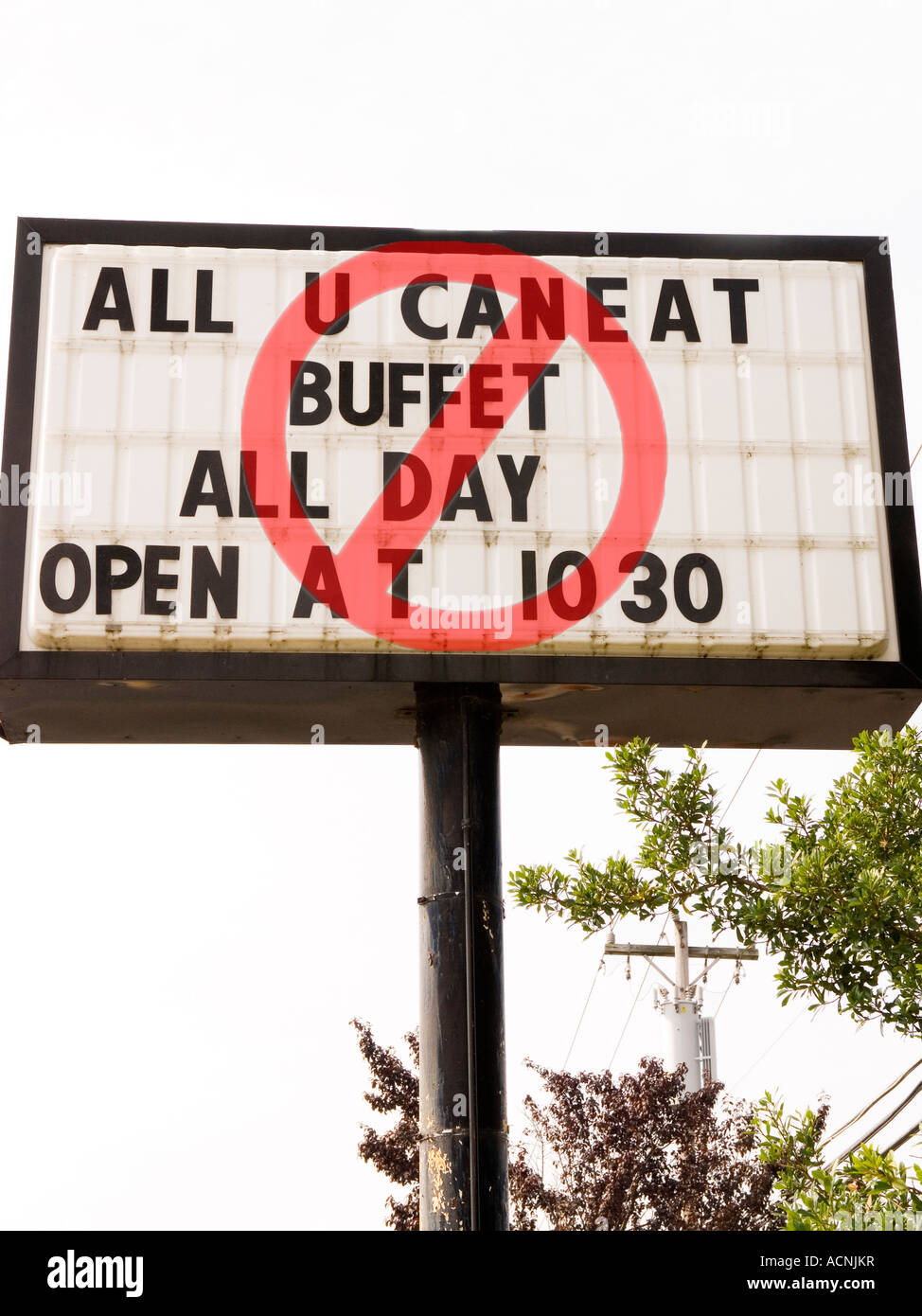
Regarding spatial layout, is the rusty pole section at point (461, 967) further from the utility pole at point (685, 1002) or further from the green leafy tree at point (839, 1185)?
the utility pole at point (685, 1002)

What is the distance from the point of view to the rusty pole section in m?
10.1

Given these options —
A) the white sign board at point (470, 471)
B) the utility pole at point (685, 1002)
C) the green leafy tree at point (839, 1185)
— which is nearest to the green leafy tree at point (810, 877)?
the green leafy tree at point (839, 1185)

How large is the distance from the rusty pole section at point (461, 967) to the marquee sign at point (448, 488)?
41 cm

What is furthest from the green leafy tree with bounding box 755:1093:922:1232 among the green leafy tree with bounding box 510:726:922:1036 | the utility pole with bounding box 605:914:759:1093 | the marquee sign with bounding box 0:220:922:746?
the utility pole with bounding box 605:914:759:1093

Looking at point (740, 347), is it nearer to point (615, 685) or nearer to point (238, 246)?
point (615, 685)

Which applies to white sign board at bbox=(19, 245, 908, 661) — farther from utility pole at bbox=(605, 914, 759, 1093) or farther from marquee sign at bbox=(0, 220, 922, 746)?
utility pole at bbox=(605, 914, 759, 1093)

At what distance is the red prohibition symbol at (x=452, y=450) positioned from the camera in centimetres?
1117

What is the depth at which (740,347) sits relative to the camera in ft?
39.6

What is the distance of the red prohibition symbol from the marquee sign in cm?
2

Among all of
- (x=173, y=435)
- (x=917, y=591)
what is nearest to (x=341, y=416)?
(x=173, y=435)

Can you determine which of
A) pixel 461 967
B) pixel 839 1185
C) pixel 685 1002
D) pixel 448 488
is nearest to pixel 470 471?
pixel 448 488

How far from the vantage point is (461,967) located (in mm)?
10562

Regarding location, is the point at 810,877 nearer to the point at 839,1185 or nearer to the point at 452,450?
the point at 839,1185

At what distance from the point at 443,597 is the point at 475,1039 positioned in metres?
3.08
